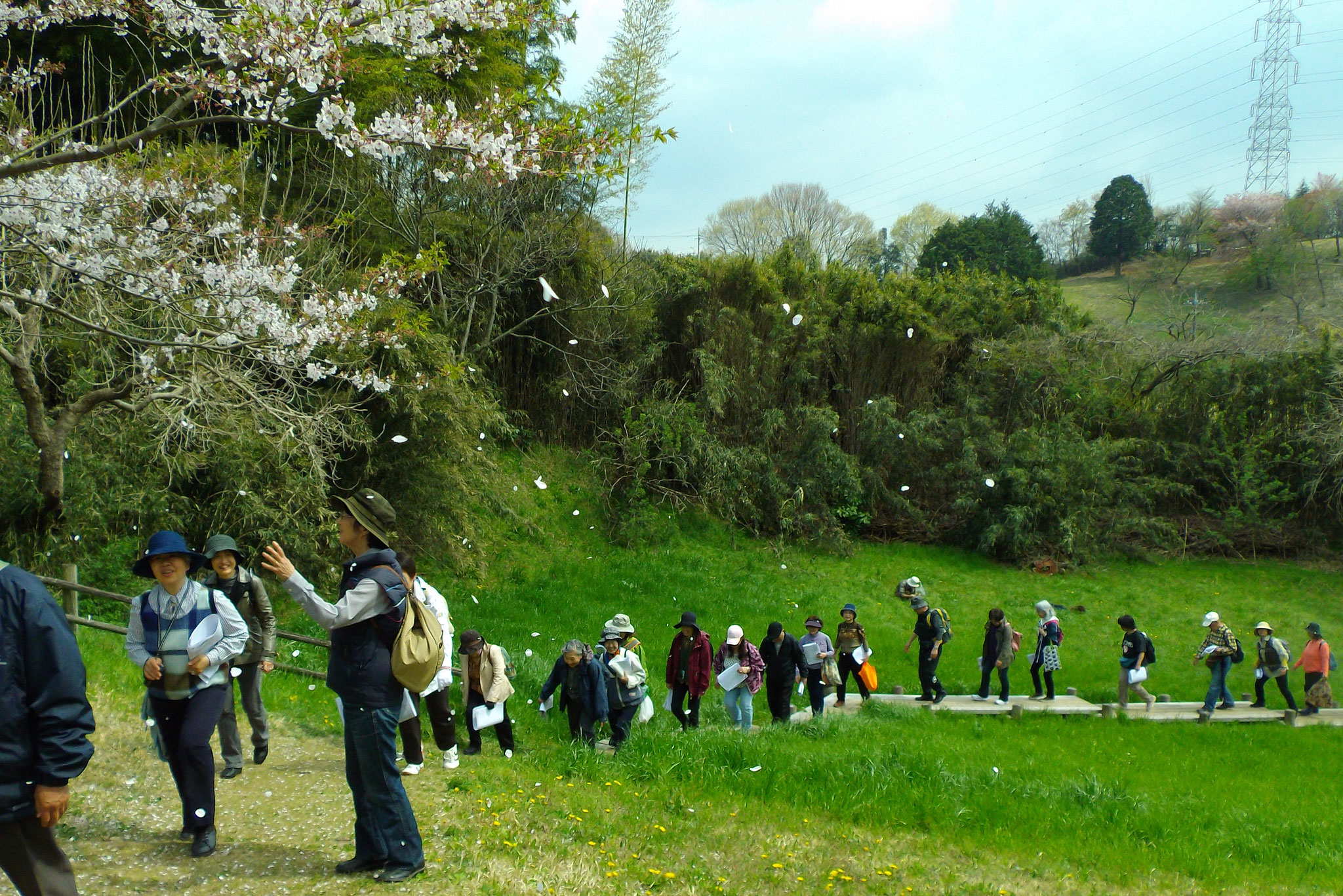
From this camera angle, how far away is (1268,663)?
39.1ft

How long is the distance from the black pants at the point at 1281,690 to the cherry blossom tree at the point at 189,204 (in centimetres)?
1137

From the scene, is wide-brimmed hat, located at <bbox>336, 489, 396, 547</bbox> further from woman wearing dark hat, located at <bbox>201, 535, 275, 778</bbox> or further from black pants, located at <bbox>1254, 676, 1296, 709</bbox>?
black pants, located at <bbox>1254, 676, 1296, 709</bbox>

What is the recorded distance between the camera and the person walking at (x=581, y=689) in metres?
7.46

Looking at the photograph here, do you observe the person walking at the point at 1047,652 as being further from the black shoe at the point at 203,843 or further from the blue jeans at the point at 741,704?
the black shoe at the point at 203,843

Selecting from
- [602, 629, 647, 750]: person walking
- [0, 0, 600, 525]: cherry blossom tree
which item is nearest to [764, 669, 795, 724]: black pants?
[602, 629, 647, 750]: person walking

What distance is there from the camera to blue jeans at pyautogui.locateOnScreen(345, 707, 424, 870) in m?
4.05

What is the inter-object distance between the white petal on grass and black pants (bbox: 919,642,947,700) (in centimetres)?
1006

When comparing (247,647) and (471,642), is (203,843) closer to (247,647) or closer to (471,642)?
(247,647)

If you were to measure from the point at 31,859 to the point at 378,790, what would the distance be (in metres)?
1.36

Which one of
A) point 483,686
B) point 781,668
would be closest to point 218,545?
point 483,686

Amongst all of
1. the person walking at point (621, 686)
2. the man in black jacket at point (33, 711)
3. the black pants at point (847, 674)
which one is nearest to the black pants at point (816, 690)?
the black pants at point (847, 674)

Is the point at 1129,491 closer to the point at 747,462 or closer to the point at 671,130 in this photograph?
the point at 747,462

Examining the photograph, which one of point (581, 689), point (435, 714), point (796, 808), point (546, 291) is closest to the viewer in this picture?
point (796, 808)

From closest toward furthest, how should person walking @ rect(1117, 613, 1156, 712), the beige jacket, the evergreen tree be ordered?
the beige jacket → person walking @ rect(1117, 613, 1156, 712) → the evergreen tree
